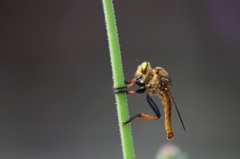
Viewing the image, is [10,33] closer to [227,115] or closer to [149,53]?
[149,53]

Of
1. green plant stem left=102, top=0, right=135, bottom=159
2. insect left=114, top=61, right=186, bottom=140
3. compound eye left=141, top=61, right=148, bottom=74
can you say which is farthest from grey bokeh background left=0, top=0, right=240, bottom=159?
green plant stem left=102, top=0, right=135, bottom=159

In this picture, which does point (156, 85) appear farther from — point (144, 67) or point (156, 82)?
point (144, 67)

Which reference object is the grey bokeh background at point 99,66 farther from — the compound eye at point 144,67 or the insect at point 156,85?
the compound eye at point 144,67

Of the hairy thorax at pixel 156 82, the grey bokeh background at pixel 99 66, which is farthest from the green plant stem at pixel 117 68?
the grey bokeh background at pixel 99 66

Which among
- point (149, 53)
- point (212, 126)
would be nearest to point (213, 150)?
point (212, 126)

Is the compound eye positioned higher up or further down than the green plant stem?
higher up

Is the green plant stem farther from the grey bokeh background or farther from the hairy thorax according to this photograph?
the grey bokeh background

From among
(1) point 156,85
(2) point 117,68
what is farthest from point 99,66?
(2) point 117,68

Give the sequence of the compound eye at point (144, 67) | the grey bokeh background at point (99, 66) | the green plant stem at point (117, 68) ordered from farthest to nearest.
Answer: the grey bokeh background at point (99, 66), the compound eye at point (144, 67), the green plant stem at point (117, 68)
